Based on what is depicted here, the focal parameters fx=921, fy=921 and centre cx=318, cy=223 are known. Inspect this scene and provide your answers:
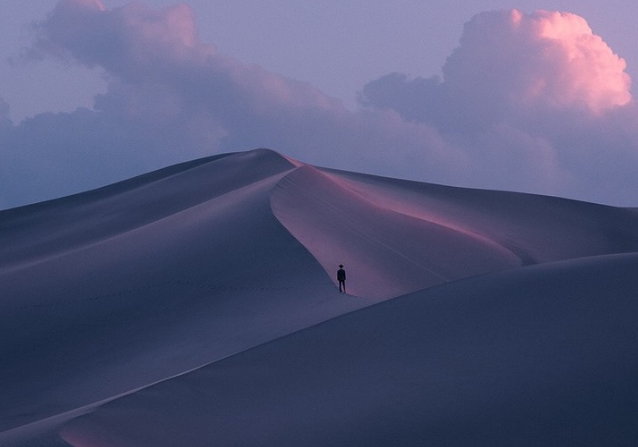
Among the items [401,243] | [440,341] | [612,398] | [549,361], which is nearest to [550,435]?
[612,398]

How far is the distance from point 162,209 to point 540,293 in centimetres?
1698

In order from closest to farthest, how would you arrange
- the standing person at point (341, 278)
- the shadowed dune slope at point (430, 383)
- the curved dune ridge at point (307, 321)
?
the shadowed dune slope at point (430, 383) → the curved dune ridge at point (307, 321) → the standing person at point (341, 278)

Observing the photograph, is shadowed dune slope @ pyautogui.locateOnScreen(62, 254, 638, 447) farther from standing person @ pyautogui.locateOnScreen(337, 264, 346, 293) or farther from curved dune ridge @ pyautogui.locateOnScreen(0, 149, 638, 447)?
standing person @ pyautogui.locateOnScreen(337, 264, 346, 293)

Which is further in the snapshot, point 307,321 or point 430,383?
point 307,321

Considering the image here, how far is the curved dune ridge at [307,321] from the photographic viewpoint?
7059mm

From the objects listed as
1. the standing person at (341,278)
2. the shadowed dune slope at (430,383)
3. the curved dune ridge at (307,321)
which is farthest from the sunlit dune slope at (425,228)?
the shadowed dune slope at (430,383)

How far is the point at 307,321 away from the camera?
1190 cm

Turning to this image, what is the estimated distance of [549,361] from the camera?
7.60m

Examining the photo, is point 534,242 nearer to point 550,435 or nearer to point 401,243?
point 401,243

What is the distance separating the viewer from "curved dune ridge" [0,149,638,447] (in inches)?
278

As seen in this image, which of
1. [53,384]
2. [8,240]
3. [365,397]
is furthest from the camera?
[8,240]

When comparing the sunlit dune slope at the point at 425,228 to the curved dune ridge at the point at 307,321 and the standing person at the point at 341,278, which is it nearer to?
the curved dune ridge at the point at 307,321

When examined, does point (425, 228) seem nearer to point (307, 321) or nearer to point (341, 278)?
point (341, 278)

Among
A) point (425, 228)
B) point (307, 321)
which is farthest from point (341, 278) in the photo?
→ point (425, 228)
